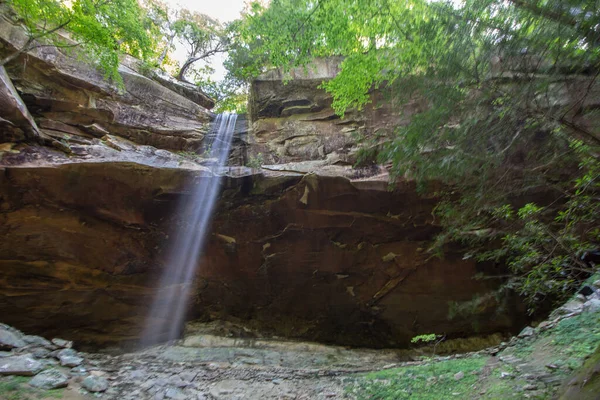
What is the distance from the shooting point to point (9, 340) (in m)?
5.43

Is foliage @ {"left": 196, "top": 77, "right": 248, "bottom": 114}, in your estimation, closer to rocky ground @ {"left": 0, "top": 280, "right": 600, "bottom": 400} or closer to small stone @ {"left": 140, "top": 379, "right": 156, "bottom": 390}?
rocky ground @ {"left": 0, "top": 280, "right": 600, "bottom": 400}

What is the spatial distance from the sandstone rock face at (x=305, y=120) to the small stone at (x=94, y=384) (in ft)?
21.4

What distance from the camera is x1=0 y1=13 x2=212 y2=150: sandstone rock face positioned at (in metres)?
7.38

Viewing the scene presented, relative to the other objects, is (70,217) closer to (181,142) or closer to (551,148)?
(181,142)

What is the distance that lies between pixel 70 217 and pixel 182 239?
8.58ft

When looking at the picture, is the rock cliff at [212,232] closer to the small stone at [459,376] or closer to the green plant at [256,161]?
the green plant at [256,161]

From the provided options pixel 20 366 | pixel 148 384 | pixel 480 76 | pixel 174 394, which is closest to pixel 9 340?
pixel 20 366

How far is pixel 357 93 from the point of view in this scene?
17.1 feet

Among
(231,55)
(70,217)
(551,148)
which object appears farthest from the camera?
(231,55)

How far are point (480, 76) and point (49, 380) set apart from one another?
283 inches

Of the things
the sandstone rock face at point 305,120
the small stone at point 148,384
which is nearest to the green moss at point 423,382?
the small stone at point 148,384

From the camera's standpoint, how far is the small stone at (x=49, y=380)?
13.6 ft

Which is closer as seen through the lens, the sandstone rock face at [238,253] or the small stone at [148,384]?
the small stone at [148,384]

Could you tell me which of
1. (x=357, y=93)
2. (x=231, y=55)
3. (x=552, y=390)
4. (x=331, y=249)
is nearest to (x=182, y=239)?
(x=331, y=249)
